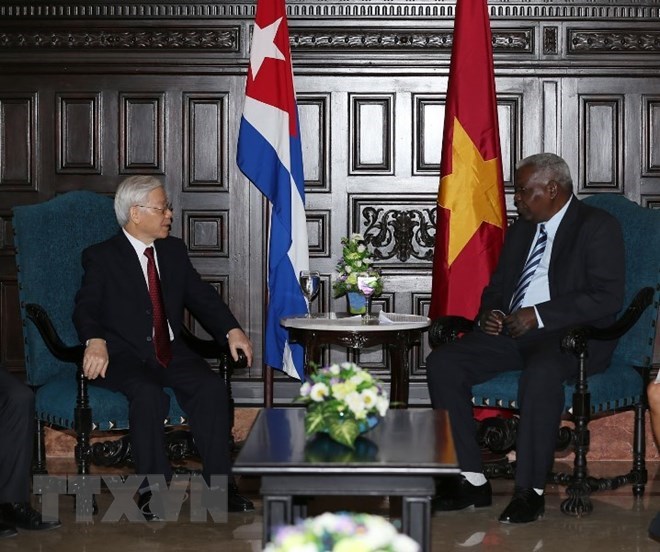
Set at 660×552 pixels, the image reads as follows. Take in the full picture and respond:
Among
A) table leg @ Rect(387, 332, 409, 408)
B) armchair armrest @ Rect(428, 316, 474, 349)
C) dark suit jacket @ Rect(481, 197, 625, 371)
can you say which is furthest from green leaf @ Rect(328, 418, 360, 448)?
armchair armrest @ Rect(428, 316, 474, 349)

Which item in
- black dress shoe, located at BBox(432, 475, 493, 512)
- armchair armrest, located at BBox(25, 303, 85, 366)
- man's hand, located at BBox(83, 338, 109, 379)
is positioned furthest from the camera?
black dress shoe, located at BBox(432, 475, 493, 512)

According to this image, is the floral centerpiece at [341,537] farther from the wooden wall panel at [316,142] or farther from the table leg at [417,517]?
the wooden wall panel at [316,142]

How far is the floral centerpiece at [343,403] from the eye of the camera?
310 centimetres

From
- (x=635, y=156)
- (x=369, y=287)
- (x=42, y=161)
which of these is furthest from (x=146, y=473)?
(x=635, y=156)

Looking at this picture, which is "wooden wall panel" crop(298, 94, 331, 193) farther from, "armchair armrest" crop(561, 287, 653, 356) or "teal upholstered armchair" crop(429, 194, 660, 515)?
"armchair armrest" crop(561, 287, 653, 356)

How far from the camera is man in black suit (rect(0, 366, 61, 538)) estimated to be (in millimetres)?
4105

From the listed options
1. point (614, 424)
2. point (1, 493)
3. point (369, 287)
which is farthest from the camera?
point (614, 424)

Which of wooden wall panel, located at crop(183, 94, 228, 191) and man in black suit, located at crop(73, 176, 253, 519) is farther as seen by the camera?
wooden wall panel, located at crop(183, 94, 228, 191)

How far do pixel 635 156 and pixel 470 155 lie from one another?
1021 millimetres

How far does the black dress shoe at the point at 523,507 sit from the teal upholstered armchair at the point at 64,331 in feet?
4.21

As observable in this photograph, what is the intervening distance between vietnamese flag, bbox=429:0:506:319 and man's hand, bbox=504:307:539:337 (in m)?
0.71

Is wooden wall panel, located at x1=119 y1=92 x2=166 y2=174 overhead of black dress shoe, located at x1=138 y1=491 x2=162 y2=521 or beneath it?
overhead

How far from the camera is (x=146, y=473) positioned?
170 inches

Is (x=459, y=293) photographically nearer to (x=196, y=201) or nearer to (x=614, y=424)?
(x=614, y=424)
